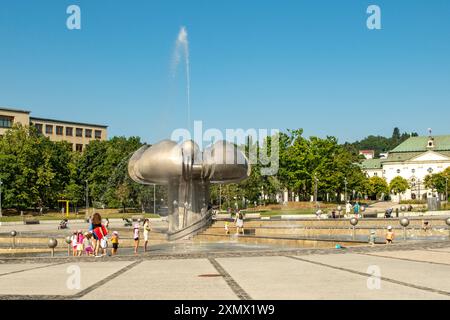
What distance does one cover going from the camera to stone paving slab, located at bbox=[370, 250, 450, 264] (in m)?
Answer: 17.4

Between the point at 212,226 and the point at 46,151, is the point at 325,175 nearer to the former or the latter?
the point at 46,151

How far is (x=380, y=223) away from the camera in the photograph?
38438 mm

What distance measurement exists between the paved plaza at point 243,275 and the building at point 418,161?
124 m

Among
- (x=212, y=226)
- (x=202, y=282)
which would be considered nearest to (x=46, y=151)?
(x=212, y=226)

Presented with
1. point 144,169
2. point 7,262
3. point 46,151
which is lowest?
point 7,262

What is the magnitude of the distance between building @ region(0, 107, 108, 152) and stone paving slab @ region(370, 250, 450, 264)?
95718 mm

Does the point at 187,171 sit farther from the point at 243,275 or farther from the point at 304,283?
the point at 304,283

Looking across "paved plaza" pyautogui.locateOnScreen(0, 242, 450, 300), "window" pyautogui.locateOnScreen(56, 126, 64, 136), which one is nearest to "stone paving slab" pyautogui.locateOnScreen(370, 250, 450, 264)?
"paved plaza" pyautogui.locateOnScreen(0, 242, 450, 300)

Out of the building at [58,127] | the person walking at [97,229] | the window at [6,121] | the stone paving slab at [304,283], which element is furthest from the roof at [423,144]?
the stone paving slab at [304,283]

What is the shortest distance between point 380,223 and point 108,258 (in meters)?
23.7

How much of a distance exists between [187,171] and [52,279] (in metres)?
16.2

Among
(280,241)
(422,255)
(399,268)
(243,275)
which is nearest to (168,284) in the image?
(243,275)

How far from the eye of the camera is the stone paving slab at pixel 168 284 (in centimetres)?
1149
